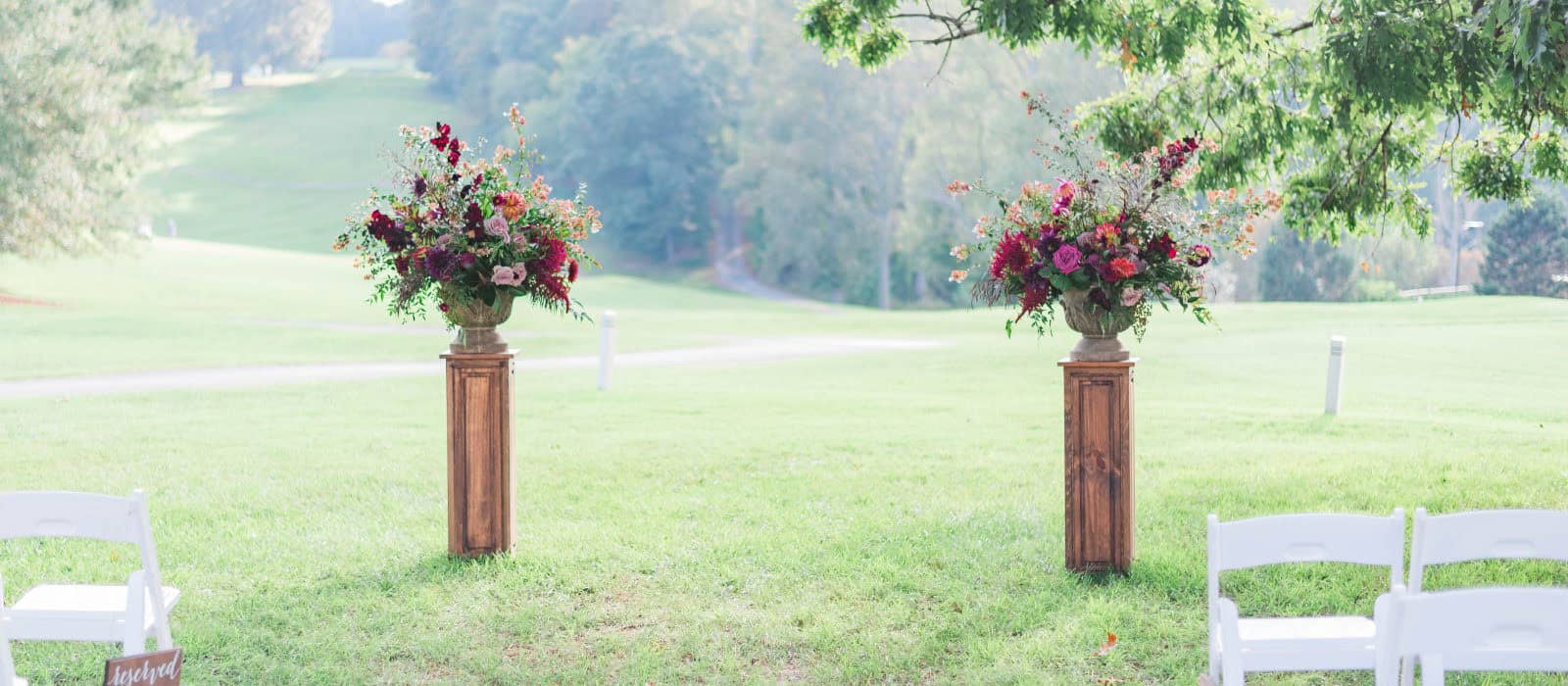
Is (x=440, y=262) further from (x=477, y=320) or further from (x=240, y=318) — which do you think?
(x=240, y=318)

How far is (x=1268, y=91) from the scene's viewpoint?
924 centimetres

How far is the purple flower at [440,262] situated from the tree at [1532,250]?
30276mm

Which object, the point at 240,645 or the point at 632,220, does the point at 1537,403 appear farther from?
the point at 632,220

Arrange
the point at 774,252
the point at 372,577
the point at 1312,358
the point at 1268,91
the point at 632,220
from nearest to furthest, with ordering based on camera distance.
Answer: the point at 372,577
the point at 1268,91
the point at 1312,358
the point at 774,252
the point at 632,220

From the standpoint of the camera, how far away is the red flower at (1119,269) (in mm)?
6438

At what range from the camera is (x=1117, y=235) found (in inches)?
261

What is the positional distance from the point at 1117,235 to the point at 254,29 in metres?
102

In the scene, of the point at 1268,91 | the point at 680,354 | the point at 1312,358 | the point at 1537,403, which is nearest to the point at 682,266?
the point at 680,354

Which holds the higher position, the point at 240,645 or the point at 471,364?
the point at 471,364

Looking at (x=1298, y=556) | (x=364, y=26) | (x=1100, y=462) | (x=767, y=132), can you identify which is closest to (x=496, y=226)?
(x=1100, y=462)

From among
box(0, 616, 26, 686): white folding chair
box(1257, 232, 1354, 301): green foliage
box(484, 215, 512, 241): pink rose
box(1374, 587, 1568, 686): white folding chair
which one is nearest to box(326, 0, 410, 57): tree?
box(1257, 232, 1354, 301): green foliage

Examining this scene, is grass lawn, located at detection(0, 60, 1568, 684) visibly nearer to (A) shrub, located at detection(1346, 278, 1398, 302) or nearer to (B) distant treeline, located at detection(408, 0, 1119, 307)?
(A) shrub, located at detection(1346, 278, 1398, 302)

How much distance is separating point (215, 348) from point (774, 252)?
111 feet

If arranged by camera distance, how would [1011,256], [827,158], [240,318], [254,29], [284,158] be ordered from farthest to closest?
1. [254,29]
2. [284,158]
3. [827,158]
4. [240,318]
5. [1011,256]
